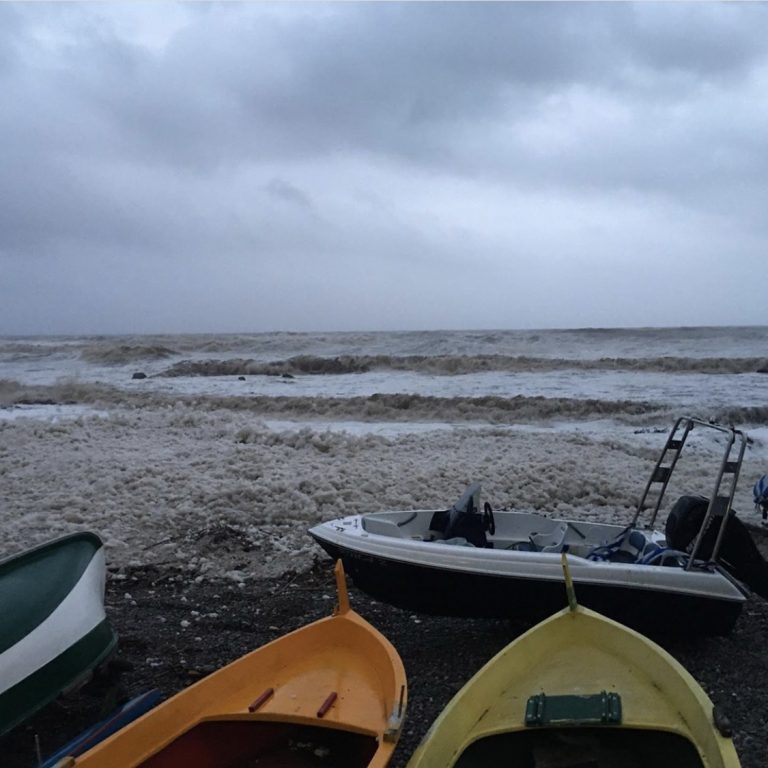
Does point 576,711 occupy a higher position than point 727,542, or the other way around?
point 727,542

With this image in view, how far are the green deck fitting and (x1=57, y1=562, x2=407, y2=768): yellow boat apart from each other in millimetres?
597

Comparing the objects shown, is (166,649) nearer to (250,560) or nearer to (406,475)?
(250,560)

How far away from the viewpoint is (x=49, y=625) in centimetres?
408

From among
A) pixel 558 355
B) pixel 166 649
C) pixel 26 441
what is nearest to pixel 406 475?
pixel 166 649

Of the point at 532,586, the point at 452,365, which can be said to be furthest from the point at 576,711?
the point at 452,365

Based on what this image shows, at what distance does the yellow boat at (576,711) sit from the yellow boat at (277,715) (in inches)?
13.1

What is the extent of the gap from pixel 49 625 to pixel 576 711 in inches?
109

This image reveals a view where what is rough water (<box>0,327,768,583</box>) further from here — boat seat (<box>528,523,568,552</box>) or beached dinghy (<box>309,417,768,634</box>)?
boat seat (<box>528,523,568,552</box>)

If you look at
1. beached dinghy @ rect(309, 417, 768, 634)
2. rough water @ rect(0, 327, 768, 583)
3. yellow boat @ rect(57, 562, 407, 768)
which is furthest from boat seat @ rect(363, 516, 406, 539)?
yellow boat @ rect(57, 562, 407, 768)

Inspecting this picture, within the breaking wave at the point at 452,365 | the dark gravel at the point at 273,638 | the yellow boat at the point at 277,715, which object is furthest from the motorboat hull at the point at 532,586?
the breaking wave at the point at 452,365

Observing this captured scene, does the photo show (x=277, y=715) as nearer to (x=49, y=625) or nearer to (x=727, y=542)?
(x=49, y=625)

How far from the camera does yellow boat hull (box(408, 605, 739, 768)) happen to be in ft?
10.4

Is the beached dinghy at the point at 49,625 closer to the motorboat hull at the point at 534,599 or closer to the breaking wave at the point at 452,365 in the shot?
the motorboat hull at the point at 534,599

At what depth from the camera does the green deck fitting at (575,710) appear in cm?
327
